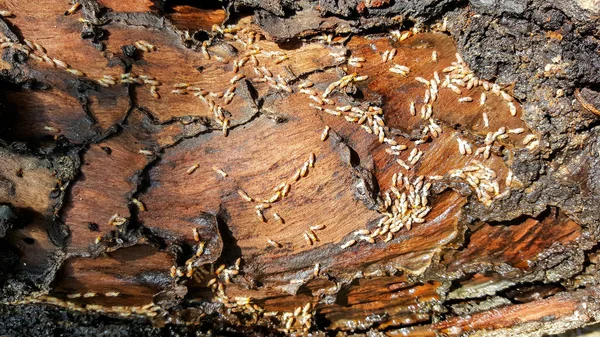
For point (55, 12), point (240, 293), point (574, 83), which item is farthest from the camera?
point (240, 293)

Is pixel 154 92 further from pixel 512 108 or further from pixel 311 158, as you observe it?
pixel 512 108

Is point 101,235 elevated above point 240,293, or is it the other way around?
point 101,235

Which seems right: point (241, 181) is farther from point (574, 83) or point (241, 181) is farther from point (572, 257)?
point (572, 257)

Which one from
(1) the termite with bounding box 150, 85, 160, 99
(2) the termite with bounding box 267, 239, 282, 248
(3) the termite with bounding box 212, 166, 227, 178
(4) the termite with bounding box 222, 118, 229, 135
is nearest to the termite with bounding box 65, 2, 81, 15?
(1) the termite with bounding box 150, 85, 160, 99

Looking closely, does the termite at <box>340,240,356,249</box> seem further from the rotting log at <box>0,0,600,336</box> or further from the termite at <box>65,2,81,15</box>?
the termite at <box>65,2,81,15</box>

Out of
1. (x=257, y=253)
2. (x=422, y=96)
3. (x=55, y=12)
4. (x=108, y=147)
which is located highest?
(x=55, y=12)

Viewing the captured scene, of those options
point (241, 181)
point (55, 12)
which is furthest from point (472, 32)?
point (55, 12)

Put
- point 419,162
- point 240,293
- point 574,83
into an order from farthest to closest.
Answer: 1. point 240,293
2. point 419,162
3. point 574,83
